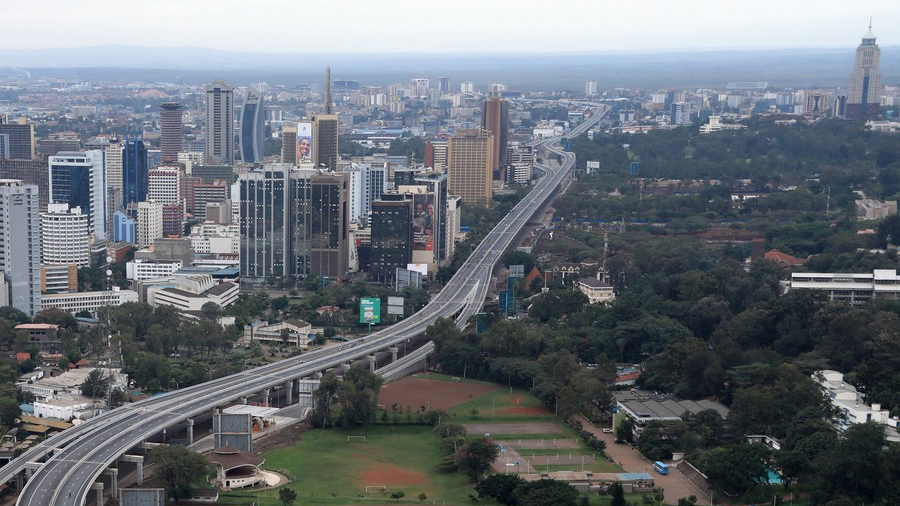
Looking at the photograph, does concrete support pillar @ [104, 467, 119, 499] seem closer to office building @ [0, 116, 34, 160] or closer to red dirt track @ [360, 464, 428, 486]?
red dirt track @ [360, 464, 428, 486]

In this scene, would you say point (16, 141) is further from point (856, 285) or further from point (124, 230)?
point (856, 285)

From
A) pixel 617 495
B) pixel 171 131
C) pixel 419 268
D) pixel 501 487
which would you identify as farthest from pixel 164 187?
pixel 617 495

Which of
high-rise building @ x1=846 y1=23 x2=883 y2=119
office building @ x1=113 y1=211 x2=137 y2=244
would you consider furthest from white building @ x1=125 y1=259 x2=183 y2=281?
high-rise building @ x1=846 y1=23 x2=883 y2=119

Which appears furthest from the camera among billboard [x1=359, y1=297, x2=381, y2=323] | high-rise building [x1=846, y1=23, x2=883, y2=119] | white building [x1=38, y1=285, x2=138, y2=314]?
high-rise building [x1=846, y1=23, x2=883, y2=119]

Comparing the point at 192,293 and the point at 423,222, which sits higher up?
the point at 423,222

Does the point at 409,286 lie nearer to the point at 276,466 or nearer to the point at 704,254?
the point at 704,254

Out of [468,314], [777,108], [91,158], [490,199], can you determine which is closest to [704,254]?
→ [468,314]
